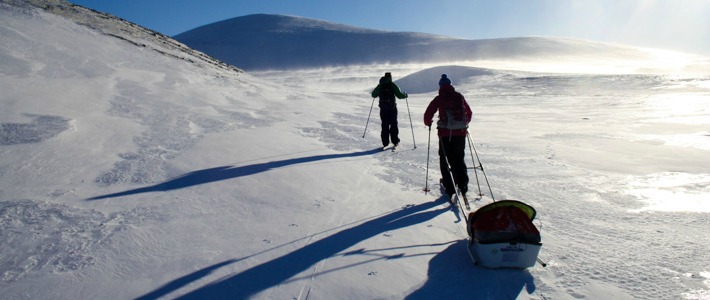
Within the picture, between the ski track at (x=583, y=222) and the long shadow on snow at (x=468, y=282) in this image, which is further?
the ski track at (x=583, y=222)

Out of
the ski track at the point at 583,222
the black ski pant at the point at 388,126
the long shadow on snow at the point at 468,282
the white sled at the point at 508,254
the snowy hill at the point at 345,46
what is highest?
the snowy hill at the point at 345,46

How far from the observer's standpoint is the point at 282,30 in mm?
91625

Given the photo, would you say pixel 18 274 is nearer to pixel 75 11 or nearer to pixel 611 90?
pixel 75 11

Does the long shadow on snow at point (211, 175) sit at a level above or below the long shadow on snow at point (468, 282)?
above

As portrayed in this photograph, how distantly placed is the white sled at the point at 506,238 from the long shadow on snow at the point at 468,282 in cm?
9

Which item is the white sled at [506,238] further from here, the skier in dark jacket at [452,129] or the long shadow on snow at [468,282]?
the skier in dark jacket at [452,129]

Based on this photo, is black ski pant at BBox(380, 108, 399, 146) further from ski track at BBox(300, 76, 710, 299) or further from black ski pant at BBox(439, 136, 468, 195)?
black ski pant at BBox(439, 136, 468, 195)

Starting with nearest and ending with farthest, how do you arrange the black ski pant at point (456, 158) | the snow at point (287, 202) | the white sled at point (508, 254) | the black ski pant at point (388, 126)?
the snow at point (287, 202) < the white sled at point (508, 254) < the black ski pant at point (456, 158) < the black ski pant at point (388, 126)

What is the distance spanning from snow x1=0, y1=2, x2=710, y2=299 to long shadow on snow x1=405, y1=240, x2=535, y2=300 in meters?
0.02

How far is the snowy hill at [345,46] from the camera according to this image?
7131 cm

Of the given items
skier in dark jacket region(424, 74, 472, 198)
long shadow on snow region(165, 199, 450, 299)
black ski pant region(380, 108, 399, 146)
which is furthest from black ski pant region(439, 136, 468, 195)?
black ski pant region(380, 108, 399, 146)

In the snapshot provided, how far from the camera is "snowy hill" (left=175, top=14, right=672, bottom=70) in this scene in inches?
2808

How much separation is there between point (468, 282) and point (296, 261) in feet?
4.82

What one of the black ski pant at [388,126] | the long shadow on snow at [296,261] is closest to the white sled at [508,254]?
the long shadow on snow at [296,261]
